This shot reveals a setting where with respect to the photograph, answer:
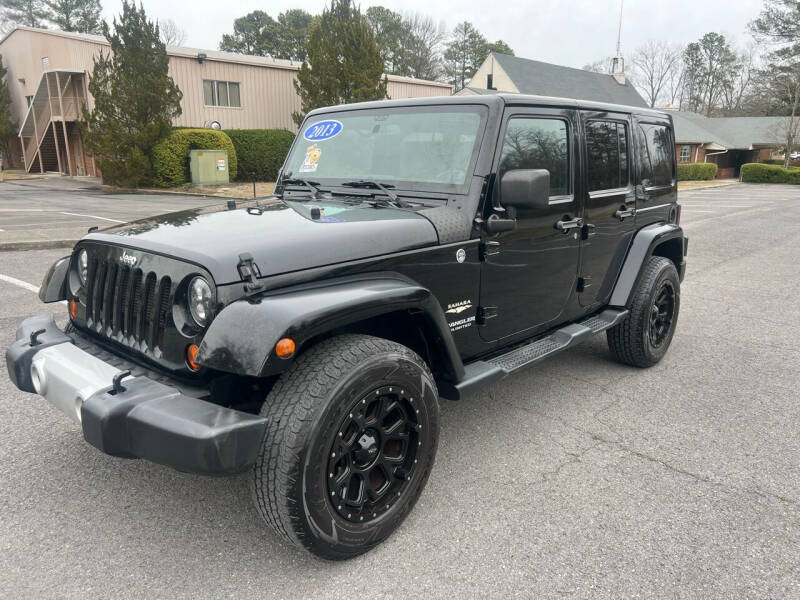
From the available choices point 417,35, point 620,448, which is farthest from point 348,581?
point 417,35

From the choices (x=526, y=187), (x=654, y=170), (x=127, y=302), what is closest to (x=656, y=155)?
(x=654, y=170)

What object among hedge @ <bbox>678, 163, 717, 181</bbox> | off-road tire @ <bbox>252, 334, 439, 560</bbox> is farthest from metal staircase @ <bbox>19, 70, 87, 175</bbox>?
hedge @ <bbox>678, 163, 717, 181</bbox>

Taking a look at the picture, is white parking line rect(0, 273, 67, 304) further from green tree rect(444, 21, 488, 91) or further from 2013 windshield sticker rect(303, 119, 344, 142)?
green tree rect(444, 21, 488, 91)

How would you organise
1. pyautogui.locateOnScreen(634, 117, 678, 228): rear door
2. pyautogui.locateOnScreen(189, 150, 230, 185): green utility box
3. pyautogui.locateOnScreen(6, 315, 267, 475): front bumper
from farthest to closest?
pyautogui.locateOnScreen(189, 150, 230, 185): green utility box → pyautogui.locateOnScreen(634, 117, 678, 228): rear door → pyautogui.locateOnScreen(6, 315, 267, 475): front bumper

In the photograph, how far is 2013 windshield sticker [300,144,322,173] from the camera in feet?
12.1

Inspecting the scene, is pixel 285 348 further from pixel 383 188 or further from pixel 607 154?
pixel 607 154

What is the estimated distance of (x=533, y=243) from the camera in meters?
3.42

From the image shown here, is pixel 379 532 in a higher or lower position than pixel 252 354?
lower

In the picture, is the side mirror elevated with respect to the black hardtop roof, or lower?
lower

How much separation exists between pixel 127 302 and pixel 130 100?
21.1 m

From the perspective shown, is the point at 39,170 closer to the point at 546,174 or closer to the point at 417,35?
the point at 546,174

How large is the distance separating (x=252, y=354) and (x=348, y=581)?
3.24ft

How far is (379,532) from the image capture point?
2516 millimetres

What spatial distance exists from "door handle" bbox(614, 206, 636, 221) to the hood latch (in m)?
2.80
